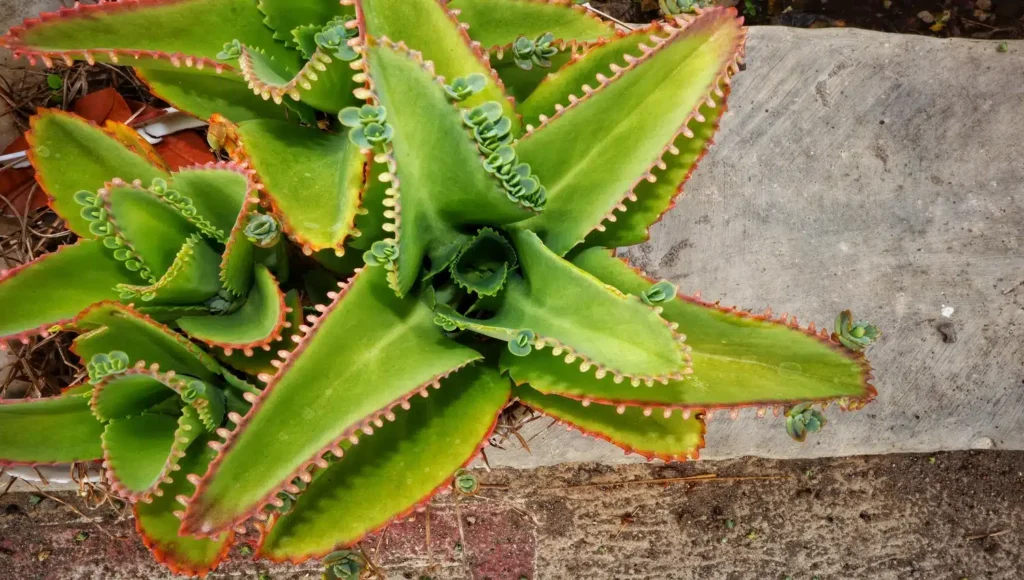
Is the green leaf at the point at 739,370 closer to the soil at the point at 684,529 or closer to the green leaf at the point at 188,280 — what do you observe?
the green leaf at the point at 188,280

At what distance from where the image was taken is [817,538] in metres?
1.48

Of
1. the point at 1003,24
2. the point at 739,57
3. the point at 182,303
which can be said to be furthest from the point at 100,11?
the point at 1003,24

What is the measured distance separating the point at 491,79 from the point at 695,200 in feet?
2.15

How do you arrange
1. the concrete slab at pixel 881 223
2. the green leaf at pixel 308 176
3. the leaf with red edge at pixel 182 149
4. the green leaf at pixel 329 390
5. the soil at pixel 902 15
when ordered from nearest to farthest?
the green leaf at pixel 329 390 < the green leaf at pixel 308 176 < the leaf with red edge at pixel 182 149 < the concrete slab at pixel 881 223 < the soil at pixel 902 15

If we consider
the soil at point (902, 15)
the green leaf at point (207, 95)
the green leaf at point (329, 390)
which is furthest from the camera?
the soil at point (902, 15)

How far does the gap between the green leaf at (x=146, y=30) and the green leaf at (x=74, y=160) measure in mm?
103

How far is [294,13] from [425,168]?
25 centimetres

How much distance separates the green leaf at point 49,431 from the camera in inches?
27.6

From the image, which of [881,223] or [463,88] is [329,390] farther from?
[881,223]

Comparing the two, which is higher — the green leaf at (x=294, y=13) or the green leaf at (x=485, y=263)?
the green leaf at (x=294, y=13)

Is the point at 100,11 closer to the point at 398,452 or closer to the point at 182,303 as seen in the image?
the point at 182,303

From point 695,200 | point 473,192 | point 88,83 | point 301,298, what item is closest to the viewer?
point 473,192

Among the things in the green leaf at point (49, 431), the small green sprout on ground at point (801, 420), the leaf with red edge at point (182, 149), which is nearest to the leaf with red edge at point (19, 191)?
the leaf with red edge at point (182, 149)

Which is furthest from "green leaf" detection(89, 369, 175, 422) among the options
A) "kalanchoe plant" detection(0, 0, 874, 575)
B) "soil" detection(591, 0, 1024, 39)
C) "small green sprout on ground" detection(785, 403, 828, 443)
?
"soil" detection(591, 0, 1024, 39)
